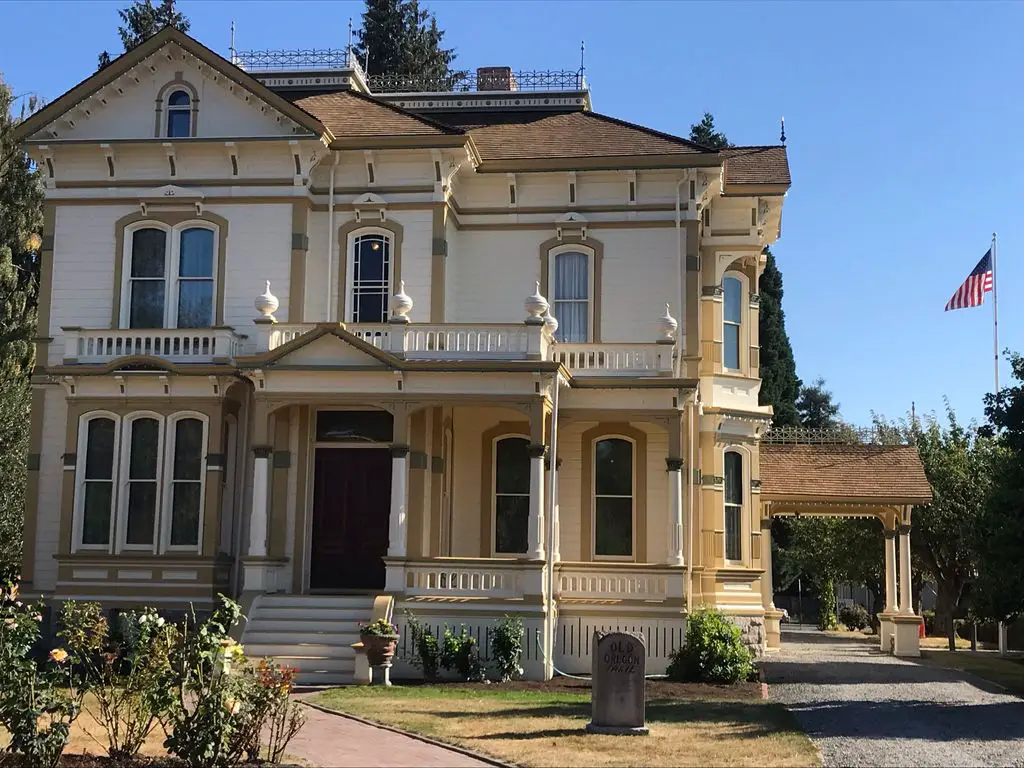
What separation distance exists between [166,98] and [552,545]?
11.5m

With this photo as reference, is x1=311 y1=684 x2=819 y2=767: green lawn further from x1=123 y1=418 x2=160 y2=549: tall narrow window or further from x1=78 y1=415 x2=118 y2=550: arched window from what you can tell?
x1=78 y1=415 x2=118 y2=550: arched window

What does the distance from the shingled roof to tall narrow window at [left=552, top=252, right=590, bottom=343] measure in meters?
6.31

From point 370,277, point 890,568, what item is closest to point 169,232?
point 370,277

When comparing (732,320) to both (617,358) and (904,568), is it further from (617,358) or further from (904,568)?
(904,568)

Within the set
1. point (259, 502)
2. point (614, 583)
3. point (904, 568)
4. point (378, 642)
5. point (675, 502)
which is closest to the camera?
point (378, 642)

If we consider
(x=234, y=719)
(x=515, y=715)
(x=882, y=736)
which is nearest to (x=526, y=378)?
(x=515, y=715)

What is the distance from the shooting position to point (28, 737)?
1241cm

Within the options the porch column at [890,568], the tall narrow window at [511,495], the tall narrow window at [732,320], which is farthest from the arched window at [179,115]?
the porch column at [890,568]

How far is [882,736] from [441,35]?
168ft

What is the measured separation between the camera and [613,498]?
2556cm

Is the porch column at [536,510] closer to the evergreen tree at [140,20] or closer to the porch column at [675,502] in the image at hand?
the porch column at [675,502]

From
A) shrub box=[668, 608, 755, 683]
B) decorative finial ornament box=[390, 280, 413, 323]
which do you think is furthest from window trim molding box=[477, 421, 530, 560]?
shrub box=[668, 608, 755, 683]

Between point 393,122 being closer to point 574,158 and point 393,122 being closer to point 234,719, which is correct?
point 574,158

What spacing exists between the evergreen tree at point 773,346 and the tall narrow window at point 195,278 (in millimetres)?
29205
